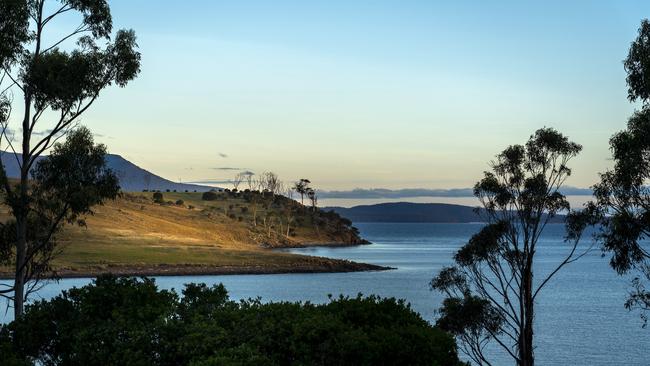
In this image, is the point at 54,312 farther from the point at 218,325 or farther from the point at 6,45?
the point at 6,45

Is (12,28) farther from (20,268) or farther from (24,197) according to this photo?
(20,268)

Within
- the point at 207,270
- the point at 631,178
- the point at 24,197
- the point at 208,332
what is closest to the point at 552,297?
the point at 207,270

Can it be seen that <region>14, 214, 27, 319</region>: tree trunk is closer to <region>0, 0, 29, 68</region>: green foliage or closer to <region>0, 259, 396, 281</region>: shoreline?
<region>0, 0, 29, 68</region>: green foliage

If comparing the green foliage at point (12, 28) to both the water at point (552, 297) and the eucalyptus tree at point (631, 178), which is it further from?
the water at point (552, 297)

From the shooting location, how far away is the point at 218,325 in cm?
2300

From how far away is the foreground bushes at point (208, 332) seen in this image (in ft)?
65.0

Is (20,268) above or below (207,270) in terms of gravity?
above

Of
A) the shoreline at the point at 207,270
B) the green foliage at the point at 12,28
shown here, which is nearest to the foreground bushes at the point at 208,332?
the green foliage at the point at 12,28

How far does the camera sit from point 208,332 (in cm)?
2180

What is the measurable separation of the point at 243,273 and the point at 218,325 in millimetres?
121572

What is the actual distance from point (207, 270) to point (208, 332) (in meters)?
122

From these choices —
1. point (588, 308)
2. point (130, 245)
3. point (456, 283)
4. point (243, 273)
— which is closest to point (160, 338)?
point (456, 283)

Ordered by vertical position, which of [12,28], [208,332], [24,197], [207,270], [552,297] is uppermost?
[12,28]

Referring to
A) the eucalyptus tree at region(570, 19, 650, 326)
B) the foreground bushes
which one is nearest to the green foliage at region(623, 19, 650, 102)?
the eucalyptus tree at region(570, 19, 650, 326)
